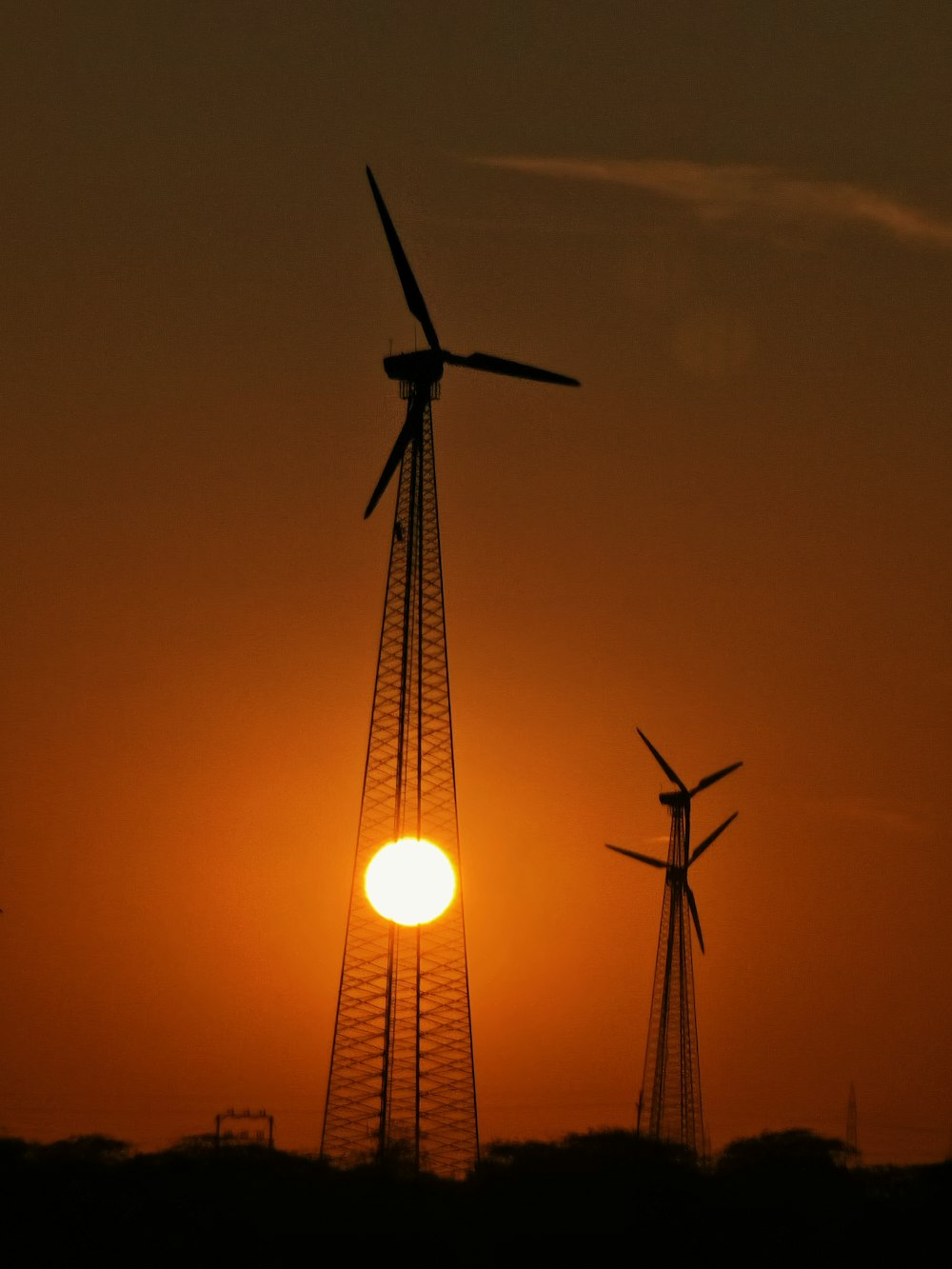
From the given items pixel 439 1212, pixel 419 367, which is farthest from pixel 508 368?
pixel 439 1212

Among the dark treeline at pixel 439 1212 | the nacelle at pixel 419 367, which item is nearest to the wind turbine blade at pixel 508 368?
the nacelle at pixel 419 367

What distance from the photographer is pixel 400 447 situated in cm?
10744

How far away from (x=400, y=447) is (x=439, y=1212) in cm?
3629

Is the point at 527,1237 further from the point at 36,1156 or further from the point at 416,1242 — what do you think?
the point at 36,1156

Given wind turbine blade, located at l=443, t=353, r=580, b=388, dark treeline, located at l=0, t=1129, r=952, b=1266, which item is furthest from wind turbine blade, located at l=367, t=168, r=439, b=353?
dark treeline, located at l=0, t=1129, r=952, b=1266

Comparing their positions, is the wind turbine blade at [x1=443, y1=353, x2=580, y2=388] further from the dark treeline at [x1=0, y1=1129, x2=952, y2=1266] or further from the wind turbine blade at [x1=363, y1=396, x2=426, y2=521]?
the dark treeline at [x1=0, y1=1129, x2=952, y2=1266]

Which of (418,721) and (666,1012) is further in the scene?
(666,1012)

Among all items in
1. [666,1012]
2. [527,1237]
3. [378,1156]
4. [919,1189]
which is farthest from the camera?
[666,1012]

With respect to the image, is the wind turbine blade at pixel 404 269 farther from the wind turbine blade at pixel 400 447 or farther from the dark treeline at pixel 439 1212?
the dark treeline at pixel 439 1212

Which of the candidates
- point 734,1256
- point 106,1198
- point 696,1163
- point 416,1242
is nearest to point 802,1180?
point 696,1163

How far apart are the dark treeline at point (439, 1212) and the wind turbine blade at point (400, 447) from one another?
30750 mm

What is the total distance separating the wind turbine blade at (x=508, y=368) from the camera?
107 m

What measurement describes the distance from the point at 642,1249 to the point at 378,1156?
1467 centimetres

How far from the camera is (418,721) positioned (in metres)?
103
